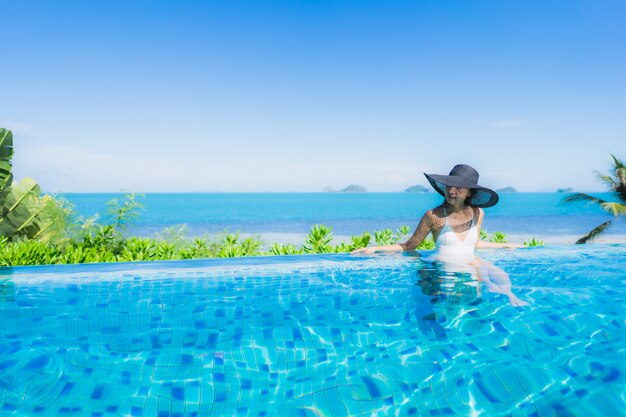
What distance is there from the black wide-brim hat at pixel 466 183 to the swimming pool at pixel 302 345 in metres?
1.03

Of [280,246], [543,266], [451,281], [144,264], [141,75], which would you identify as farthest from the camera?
[141,75]

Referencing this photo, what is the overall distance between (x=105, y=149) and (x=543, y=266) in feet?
240

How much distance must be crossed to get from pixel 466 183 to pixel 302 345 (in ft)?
10.1

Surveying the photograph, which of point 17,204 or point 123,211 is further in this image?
point 123,211

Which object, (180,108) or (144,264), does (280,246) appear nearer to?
(144,264)

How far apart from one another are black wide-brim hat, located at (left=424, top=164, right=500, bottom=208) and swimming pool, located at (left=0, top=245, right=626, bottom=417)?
1026 millimetres

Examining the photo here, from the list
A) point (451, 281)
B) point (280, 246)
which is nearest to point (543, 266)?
point (451, 281)

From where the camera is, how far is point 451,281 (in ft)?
20.1

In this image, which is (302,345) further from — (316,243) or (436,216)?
(316,243)

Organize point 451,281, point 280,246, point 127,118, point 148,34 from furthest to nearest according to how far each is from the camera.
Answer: point 127,118 < point 148,34 < point 280,246 < point 451,281

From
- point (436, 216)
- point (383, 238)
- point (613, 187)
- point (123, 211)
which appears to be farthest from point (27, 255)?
point (613, 187)

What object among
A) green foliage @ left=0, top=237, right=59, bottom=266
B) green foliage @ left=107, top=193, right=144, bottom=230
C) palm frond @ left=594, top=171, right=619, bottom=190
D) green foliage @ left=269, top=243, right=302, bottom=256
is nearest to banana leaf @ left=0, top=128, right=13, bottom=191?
green foliage @ left=107, top=193, right=144, bottom=230

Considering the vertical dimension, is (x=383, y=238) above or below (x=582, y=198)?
below

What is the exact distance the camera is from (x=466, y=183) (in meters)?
6.32
